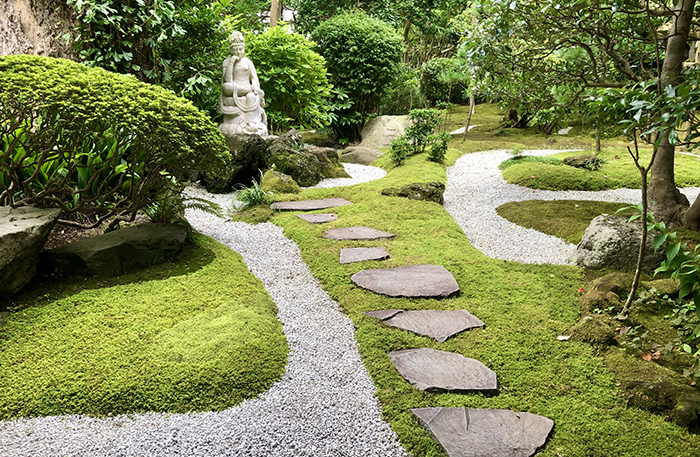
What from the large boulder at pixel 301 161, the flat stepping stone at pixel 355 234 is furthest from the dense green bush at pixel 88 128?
the large boulder at pixel 301 161

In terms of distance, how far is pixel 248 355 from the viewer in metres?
2.92

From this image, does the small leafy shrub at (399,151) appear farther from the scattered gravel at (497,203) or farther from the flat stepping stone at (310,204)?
the flat stepping stone at (310,204)

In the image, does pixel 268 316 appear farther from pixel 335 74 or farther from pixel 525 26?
pixel 335 74

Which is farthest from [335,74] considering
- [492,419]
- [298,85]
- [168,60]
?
[492,419]

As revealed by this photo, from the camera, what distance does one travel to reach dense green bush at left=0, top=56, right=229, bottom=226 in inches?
129

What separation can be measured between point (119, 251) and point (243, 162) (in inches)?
150

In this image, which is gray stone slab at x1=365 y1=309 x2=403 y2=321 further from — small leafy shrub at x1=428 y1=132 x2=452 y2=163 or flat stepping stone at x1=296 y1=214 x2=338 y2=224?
small leafy shrub at x1=428 y1=132 x2=452 y2=163

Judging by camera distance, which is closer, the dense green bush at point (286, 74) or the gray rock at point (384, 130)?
the dense green bush at point (286, 74)

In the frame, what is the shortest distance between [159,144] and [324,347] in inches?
85.1

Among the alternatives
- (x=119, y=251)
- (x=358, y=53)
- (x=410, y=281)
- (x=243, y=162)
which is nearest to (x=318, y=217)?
(x=410, y=281)

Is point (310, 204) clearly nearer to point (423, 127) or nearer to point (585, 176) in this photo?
point (423, 127)

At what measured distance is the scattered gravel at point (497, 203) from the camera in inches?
208

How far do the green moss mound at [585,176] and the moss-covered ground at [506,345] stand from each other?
310 cm

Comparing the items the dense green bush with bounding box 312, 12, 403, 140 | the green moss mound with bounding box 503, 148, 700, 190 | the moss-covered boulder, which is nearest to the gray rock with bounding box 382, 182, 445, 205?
the moss-covered boulder
